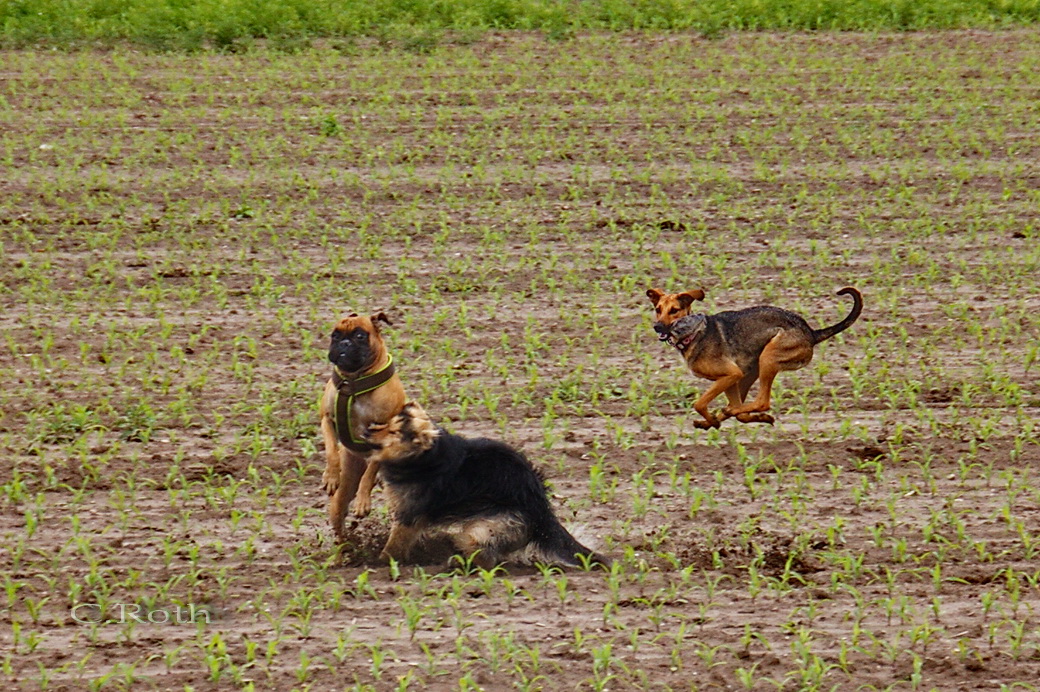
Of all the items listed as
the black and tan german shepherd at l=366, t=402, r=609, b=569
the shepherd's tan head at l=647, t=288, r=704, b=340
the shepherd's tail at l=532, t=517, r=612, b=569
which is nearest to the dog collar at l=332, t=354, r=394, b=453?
the black and tan german shepherd at l=366, t=402, r=609, b=569

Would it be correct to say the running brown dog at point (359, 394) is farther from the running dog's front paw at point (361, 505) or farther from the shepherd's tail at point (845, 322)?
the shepherd's tail at point (845, 322)

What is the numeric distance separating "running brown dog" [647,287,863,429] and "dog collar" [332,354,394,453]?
3.53 feet

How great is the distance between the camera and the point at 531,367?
8.56 metres

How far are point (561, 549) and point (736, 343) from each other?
1.05 m

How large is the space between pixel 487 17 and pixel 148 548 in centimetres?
1386

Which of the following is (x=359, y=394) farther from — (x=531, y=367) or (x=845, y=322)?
(x=531, y=367)

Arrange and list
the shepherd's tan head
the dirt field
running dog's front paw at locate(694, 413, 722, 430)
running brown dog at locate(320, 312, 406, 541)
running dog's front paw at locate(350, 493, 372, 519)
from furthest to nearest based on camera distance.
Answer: running dog's front paw at locate(694, 413, 722, 430)
the shepherd's tan head
running dog's front paw at locate(350, 493, 372, 519)
the dirt field
running brown dog at locate(320, 312, 406, 541)

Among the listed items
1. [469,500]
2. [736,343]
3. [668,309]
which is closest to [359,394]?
[469,500]

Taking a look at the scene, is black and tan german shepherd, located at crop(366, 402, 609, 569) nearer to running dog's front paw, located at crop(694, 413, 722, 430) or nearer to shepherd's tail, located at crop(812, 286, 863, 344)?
running dog's front paw, located at crop(694, 413, 722, 430)

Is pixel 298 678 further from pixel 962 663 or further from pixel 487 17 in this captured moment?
pixel 487 17

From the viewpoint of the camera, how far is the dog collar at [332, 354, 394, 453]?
5.61 m

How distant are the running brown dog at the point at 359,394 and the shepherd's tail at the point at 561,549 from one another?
0.71 m

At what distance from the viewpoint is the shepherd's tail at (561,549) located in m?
6.14

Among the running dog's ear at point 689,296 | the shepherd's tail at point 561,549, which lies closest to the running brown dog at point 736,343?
the running dog's ear at point 689,296
